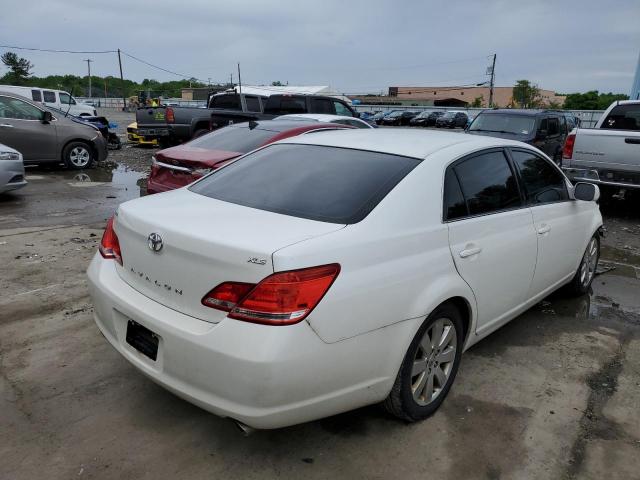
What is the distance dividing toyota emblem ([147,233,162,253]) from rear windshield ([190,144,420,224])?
0.56 m

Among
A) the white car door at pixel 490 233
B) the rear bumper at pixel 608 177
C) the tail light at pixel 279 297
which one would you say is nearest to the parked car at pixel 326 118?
the rear bumper at pixel 608 177

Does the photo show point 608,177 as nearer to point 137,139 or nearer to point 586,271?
point 586,271

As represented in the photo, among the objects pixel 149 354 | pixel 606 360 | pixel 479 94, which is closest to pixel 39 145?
pixel 149 354

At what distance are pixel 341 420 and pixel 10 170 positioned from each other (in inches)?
300

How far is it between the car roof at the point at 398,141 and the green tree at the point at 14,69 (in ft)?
266

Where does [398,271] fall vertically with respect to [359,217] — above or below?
below

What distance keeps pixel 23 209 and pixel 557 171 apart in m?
7.57

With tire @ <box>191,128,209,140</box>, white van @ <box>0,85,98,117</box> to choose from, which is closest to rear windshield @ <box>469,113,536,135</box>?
tire @ <box>191,128,209,140</box>

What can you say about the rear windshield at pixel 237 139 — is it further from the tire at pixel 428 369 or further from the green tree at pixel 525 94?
the green tree at pixel 525 94

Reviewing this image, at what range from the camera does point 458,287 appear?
Result: 294cm

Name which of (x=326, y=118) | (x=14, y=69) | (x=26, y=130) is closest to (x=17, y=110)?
(x=26, y=130)

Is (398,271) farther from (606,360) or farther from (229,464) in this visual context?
(606,360)

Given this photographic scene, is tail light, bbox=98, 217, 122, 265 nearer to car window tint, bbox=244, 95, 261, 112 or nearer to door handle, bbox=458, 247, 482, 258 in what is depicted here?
door handle, bbox=458, 247, 482, 258

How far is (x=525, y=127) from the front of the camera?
11492mm
